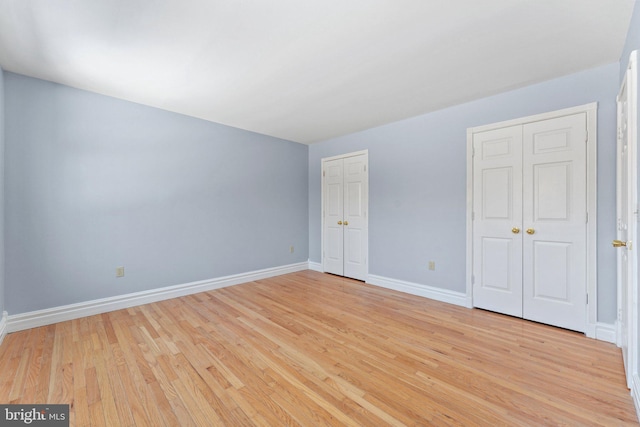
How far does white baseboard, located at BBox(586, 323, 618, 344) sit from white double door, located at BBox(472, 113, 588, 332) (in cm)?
10

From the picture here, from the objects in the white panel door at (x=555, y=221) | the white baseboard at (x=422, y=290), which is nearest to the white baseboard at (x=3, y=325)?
the white baseboard at (x=422, y=290)

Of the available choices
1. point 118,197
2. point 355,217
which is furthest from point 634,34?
point 118,197

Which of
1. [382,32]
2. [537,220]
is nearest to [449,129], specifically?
[537,220]

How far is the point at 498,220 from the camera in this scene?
2971 mm

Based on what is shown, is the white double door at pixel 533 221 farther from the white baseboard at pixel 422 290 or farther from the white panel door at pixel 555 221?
the white baseboard at pixel 422 290

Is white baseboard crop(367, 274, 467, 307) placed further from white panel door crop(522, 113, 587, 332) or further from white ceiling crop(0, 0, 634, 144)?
white ceiling crop(0, 0, 634, 144)

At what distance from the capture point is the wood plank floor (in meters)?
1.53

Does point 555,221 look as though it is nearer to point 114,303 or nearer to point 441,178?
point 441,178

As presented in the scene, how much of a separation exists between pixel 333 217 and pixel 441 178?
199cm

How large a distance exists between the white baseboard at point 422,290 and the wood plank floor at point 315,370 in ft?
0.83

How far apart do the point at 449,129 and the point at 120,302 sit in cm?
439

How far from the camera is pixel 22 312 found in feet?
8.57

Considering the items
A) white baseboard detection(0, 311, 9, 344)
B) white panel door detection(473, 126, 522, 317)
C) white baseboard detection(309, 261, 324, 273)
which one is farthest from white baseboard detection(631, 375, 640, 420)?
white baseboard detection(0, 311, 9, 344)

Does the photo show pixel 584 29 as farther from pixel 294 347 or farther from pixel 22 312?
pixel 22 312
